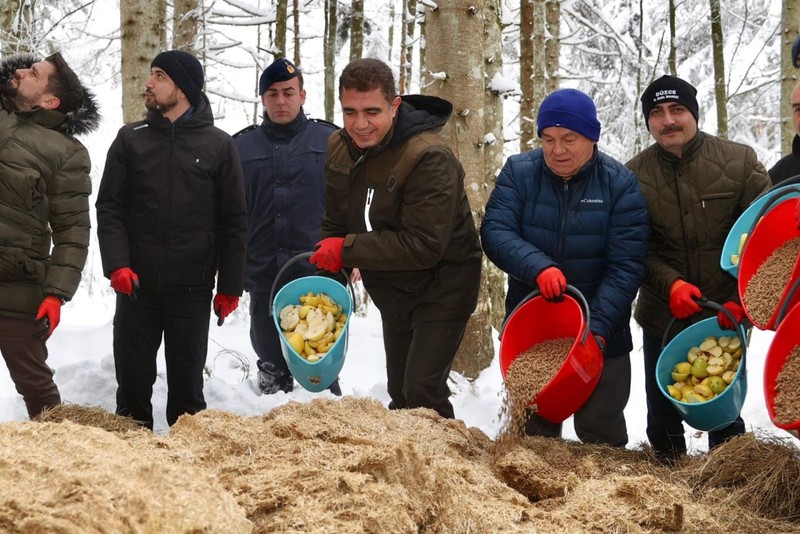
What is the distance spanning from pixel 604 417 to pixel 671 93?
160 centimetres

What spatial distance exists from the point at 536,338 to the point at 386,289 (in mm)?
767

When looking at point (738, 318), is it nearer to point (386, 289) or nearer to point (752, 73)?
point (386, 289)

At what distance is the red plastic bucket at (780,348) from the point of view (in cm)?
295

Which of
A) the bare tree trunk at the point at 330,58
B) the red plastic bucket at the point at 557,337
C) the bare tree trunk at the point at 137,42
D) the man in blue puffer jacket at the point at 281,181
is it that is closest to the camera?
the red plastic bucket at the point at 557,337

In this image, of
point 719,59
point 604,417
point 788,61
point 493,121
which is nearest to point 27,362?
point 604,417

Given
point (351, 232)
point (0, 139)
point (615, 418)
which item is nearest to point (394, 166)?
point (351, 232)

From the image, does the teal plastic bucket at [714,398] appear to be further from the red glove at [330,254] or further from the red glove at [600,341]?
the red glove at [330,254]

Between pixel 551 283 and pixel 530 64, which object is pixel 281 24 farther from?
pixel 551 283

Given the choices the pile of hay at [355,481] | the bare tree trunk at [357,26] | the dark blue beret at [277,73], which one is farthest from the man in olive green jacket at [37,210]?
the bare tree trunk at [357,26]

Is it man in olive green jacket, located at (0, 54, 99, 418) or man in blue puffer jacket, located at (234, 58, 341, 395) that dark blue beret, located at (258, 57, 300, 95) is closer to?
man in blue puffer jacket, located at (234, 58, 341, 395)

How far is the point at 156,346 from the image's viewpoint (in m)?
4.72

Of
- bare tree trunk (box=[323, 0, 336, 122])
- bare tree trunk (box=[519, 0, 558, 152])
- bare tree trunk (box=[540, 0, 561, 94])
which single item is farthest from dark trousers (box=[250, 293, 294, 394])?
bare tree trunk (box=[540, 0, 561, 94])

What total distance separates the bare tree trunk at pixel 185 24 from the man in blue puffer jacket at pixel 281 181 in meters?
3.76

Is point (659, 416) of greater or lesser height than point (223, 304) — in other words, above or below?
below
